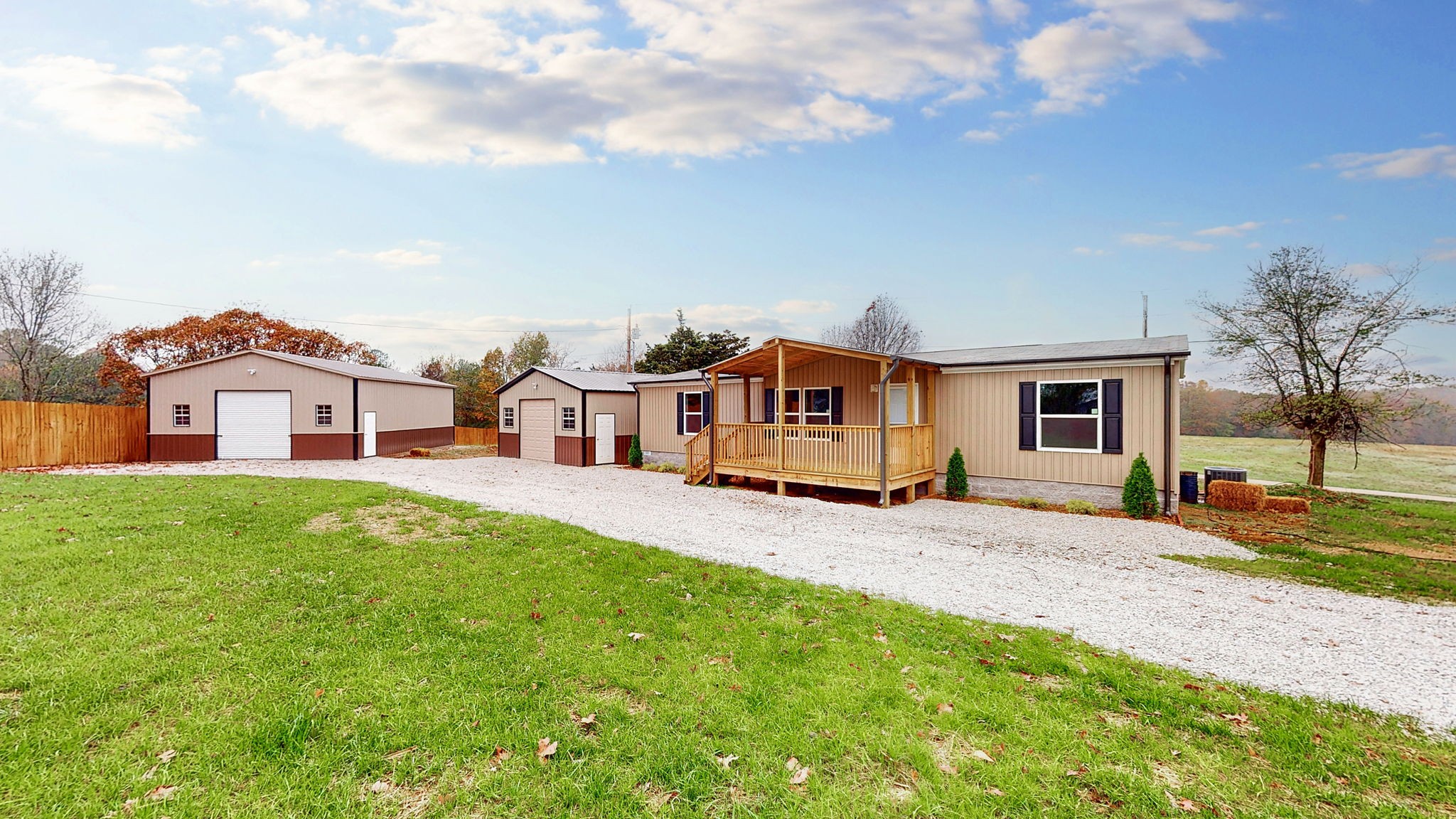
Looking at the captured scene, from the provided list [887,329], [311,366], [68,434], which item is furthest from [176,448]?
[887,329]

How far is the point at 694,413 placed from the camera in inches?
649

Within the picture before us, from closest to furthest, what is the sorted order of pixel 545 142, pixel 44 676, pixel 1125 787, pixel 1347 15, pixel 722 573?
pixel 1125 787 < pixel 44 676 < pixel 722 573 < pixel 1347 15 < pixel 545 142

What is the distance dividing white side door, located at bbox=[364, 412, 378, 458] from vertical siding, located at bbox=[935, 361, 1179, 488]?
19.1m

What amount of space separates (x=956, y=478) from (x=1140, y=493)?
3.27 metres

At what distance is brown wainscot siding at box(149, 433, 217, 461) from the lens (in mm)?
18031

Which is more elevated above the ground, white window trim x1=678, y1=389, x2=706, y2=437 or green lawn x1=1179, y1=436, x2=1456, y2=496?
white window trim x1=678, y1=389, x2=706, y2=437

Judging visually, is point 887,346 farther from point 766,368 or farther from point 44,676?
point 44,676

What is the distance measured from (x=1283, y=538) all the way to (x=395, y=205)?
884 inches

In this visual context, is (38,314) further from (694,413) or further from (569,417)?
(694,413)

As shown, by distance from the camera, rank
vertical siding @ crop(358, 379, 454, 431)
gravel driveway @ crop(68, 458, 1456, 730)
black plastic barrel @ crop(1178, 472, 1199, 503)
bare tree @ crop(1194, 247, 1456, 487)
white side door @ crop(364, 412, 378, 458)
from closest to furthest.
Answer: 1. gravel driveway @ crop(68, 458, 1456, 730)
2. black plastic barrel @ crop(1178, 472, 1199, 503)
3. bare tree @ crop(1194, 247, 1456, 487)
4. vertical siding @ crop(358, 379, 454, 431)
5. white side door @ crop(364, 412, 378, 458)

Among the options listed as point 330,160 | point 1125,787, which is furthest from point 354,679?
point 330,160

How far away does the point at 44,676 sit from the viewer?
3.27 metres

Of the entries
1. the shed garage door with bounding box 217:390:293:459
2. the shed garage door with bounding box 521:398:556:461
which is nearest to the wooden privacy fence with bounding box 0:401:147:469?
the shed garage door with bounding box 217:390:293:459

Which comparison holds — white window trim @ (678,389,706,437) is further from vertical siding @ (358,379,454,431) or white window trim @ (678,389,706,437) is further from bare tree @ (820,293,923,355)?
bare tree @ (820,293,923,355)
